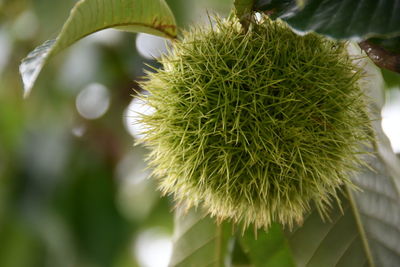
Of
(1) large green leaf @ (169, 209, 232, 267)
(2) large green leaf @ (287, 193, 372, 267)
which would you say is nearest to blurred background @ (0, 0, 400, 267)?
(1) large green leaf @ (169, 209, 232, 267)

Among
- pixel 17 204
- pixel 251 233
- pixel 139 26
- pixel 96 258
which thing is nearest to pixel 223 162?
pixel 139 26

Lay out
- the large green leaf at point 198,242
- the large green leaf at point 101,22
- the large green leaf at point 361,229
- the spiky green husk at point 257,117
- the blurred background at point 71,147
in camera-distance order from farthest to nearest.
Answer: the blurred background at point 71,147, the large green leaf at point 198,242, the large green leaf at point 361,229, the spiky green husk at point 257,117, the large green leaf at point 101,22

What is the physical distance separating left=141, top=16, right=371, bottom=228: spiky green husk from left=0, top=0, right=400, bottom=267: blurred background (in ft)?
2.62

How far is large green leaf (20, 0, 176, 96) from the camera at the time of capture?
685 mm

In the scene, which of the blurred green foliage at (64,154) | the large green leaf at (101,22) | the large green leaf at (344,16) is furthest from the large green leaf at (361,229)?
the blurred green foliage at (64,154)

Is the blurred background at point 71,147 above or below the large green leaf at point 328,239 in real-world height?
above

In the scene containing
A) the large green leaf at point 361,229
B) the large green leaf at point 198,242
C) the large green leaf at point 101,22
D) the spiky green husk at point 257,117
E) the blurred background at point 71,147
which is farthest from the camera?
the blurred background at point 71,147

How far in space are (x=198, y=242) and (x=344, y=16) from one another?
684 millimetres

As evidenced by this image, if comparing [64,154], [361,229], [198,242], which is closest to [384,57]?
[361,229]

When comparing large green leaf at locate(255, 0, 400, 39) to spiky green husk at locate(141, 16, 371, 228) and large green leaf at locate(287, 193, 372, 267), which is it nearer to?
spiky green husk at locate(141, 16, 371, 228)

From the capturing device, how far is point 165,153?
90 centimetres

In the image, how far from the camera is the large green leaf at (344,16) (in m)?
0.74

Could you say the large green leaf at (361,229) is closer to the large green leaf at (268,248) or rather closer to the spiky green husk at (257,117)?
the large green leaf at (268,248)

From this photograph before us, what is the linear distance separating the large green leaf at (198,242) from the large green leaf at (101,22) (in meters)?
0.47
